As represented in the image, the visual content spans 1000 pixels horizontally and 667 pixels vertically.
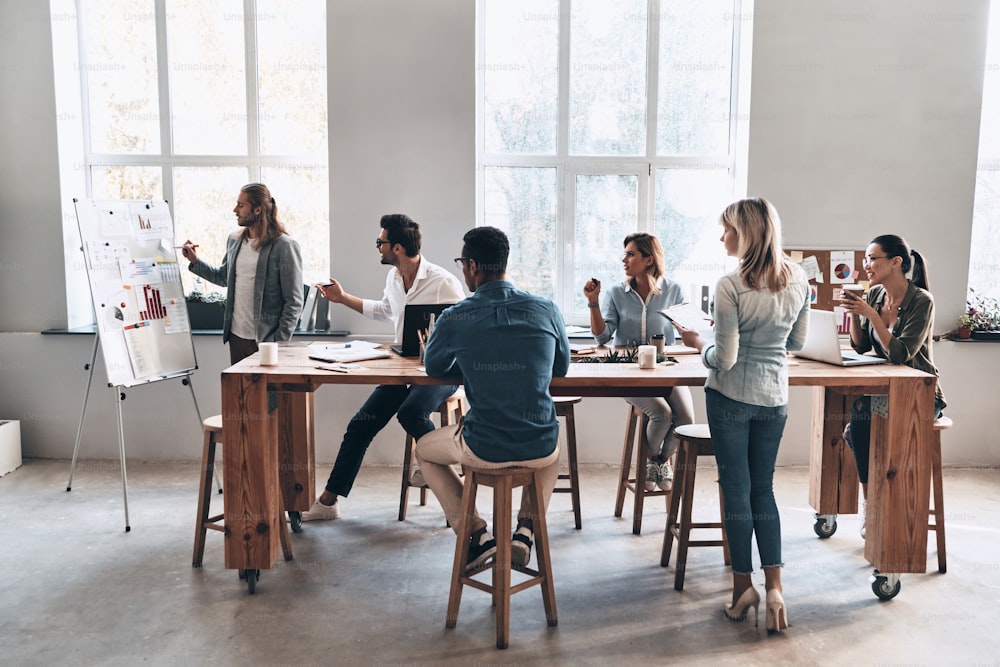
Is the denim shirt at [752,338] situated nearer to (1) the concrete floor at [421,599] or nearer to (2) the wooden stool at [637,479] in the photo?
(1) the concrete floor at [421,599]

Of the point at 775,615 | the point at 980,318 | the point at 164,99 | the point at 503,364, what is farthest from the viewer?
the point at 164,99

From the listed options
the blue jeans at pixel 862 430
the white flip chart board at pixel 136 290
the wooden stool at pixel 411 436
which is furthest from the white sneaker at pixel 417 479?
the blue jeans at pixel 862 430

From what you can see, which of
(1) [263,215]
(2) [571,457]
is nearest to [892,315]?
(2) [571,457]

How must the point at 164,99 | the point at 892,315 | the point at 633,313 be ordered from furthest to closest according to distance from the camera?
1. the point at 164,99
2. the point at 633,313
3. the point at 892,315

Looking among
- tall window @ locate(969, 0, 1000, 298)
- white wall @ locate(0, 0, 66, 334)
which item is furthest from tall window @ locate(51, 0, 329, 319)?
tall window @ locate(969, 0, 1000, 298)

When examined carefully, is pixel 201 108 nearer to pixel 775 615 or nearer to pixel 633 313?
pixel 633 313

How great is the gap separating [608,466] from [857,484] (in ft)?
5.14

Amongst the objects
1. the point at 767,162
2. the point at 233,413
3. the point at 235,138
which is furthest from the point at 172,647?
the point at 767,162

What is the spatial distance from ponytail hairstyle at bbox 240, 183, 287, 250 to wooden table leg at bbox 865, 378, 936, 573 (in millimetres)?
2911

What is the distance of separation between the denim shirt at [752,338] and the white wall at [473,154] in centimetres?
216

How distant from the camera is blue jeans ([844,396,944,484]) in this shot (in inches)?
136

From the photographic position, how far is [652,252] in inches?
170

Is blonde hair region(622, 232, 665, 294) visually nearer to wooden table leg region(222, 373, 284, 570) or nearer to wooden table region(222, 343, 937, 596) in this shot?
wooden table region(222, 343, 937, 596)

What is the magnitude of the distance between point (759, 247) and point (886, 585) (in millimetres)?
1468
